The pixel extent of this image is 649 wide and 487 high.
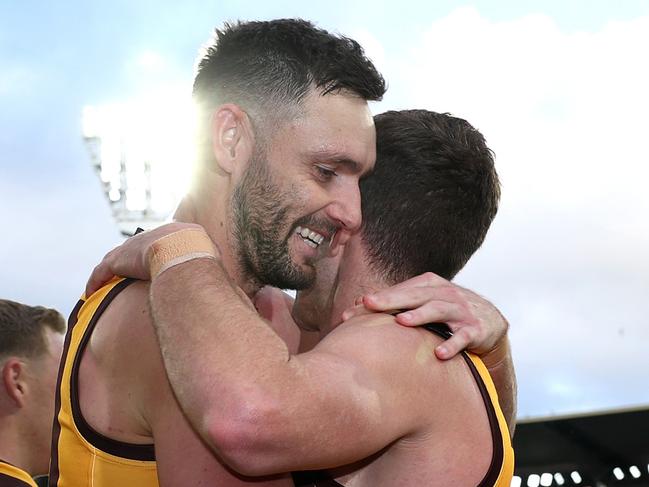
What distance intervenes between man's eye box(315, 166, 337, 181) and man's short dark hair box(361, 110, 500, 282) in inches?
4.8

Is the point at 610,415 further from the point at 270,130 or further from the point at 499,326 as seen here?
the point at 270,130

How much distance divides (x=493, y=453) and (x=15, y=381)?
338 centimetres

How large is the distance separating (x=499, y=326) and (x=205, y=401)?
106 centimetres

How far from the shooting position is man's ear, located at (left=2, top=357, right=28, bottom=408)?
504cm

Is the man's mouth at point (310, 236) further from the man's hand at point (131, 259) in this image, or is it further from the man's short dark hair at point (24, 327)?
the man's short dark hair at point (24, 327)

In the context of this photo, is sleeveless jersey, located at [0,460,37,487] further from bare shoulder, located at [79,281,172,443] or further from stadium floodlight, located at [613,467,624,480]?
stadium floodlight, located at [613,467,624,480]

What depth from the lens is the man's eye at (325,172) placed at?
283 centimetres

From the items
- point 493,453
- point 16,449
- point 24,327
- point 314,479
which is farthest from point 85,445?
point 24,327

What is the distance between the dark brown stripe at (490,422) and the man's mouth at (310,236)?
1.69 ft

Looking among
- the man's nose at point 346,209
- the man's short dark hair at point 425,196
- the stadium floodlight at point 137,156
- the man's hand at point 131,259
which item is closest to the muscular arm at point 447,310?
the man's short dark hair at point 425,196

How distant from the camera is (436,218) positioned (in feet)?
9.29

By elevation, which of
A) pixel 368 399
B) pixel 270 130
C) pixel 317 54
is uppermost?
pixel 317 54

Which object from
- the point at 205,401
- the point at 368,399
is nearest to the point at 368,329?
the point at 368,399

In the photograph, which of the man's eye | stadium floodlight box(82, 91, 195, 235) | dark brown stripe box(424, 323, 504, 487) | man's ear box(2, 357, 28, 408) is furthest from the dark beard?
stadium floodlight box(82, 91, 195, 235)
